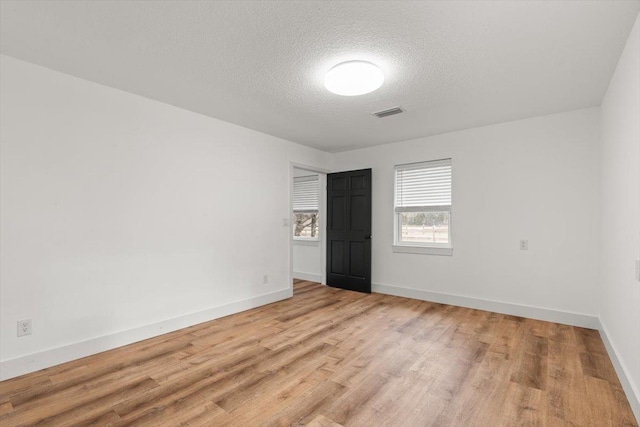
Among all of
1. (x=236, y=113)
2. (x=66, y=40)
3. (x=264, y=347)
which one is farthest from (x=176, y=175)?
(x=264, y=347)

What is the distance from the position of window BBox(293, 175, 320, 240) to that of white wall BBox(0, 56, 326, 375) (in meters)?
2.14

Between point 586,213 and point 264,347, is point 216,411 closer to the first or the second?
point 264,347

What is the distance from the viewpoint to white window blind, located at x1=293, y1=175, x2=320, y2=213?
639cm

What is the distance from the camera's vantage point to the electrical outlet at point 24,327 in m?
2.47

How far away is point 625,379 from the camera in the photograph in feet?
7.20

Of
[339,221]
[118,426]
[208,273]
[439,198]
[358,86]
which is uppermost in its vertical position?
[358,86]

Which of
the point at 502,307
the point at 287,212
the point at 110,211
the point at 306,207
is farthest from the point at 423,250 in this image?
the point at 110,211

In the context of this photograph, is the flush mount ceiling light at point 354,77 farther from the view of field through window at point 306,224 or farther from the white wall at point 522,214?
the view of field through window at point 306,224

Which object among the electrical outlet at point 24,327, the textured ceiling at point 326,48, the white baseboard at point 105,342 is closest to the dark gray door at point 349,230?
the white baseboard at point 105,342

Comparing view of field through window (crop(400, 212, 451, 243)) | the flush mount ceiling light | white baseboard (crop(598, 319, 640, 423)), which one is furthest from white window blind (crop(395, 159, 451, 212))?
the flush mount ceiling light

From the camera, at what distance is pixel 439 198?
4.71 m

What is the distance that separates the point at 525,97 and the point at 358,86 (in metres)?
1.93

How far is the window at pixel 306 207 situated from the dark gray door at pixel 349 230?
2.00 ft

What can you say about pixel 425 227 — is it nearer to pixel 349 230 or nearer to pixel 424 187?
pixel 424 187
